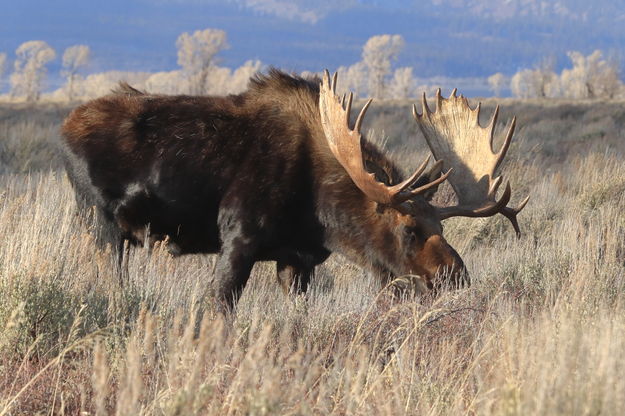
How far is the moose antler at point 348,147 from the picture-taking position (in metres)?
5.84

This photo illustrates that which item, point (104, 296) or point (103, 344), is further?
point (104, 296)

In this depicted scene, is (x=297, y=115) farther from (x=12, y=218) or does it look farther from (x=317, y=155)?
(x=12, y=218)

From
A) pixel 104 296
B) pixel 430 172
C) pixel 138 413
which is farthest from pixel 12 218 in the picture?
pixel 138 413

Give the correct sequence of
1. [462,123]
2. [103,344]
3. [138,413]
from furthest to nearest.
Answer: [462,123] < [103,344] < [138,413]

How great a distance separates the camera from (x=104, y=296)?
5531 millimetres

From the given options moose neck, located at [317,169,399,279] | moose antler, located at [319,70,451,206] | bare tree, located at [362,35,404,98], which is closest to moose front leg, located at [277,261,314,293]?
moose neck, located at [317,169,399,279]

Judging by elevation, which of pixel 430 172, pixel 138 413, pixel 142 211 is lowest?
pixel 138 413

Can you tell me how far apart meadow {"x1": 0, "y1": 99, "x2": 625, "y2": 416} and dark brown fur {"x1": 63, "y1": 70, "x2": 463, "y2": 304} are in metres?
0.30

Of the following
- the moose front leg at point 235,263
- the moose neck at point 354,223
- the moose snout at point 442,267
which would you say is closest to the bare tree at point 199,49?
the moose neck at point 354,223

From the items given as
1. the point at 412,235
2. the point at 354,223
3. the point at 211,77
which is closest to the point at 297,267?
the point at 354,223

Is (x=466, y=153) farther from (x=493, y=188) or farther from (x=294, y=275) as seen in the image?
(x=294, y=275)

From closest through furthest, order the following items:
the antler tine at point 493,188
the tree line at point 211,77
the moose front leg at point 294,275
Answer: the antler tine at point 493,188
the moose front leg at point 294,275
the tree line at point 211,77

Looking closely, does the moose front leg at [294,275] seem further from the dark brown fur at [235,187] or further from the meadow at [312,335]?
the meadow at [312,335]

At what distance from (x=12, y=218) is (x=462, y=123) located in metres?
3.81
